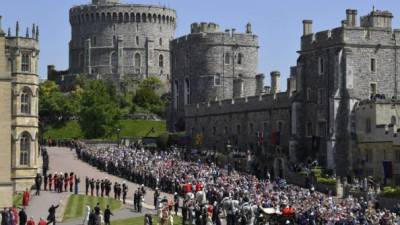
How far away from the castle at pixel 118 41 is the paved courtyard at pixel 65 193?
182 feet

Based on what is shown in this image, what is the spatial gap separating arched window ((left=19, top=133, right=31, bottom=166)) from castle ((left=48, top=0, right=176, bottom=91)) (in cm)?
8058

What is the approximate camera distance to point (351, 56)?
66250mm

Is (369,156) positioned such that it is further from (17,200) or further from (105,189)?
(17,200)

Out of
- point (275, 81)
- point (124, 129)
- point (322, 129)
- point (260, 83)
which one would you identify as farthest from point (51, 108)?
point (322, 129)

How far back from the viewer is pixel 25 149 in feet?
208

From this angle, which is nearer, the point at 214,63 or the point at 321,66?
the point at 321,66

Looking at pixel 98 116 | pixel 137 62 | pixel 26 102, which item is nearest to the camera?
pixel 26 102

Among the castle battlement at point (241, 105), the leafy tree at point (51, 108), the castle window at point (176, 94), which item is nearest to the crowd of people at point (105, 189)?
the castle battlement at point (241, 105)

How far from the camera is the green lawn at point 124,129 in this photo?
110 metres

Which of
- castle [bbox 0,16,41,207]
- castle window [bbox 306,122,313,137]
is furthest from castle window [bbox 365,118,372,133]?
castle [bbox 0,16,41,207]

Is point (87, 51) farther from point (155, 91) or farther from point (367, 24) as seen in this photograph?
point (367, 24)

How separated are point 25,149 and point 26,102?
3068mm

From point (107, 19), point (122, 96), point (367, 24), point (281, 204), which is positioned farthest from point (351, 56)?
point (107, 19)

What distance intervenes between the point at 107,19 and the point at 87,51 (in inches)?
220
